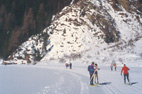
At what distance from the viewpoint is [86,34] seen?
48.8 meters

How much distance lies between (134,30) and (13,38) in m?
43.1

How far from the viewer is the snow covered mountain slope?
44.5 m

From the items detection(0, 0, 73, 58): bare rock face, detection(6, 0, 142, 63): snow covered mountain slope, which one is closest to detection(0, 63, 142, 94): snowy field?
detection(6, 0, 142, 63): snow covered mountain slope

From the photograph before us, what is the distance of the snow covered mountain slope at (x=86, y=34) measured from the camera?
44.5 metres

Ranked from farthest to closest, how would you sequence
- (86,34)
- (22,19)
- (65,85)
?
(22,19)
(86,34)
(65,85)

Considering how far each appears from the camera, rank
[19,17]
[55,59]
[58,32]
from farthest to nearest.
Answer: [19,17]
[58,32]
[55,59]

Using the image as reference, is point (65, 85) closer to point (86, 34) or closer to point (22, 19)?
point (86, 34)

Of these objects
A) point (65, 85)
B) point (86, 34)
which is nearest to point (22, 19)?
point (86, 34)

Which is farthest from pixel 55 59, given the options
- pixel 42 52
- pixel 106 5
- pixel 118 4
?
pixel 118 4

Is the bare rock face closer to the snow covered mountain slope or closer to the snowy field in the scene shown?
the snow covered mountain slope

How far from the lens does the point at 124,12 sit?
58.2 m

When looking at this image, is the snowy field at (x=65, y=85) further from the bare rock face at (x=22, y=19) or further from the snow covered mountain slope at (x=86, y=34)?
the bare rock face at (x=22, y=19)

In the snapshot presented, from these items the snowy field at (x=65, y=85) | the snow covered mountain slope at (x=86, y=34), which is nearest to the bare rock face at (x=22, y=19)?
the snow covered mountain slope at (x=86, y=34)

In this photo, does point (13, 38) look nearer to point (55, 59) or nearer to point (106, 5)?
point (55, 59)
